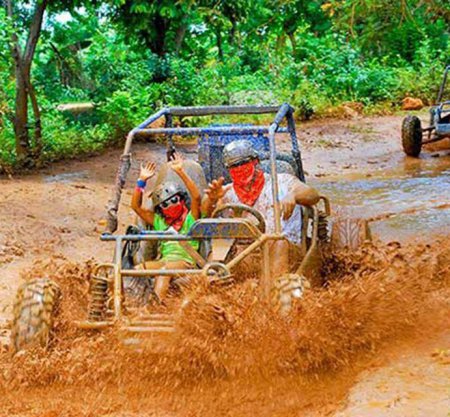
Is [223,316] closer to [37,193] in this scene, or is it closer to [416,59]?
[37,193]

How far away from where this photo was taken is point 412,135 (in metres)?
13.7

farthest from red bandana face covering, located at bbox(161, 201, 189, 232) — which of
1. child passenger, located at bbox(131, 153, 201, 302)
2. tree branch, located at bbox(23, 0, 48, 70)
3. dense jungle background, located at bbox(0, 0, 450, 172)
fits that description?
tree branch, located at bbox(23, 0, 48, 70)

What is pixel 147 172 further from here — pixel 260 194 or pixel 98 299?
pixel 98 299

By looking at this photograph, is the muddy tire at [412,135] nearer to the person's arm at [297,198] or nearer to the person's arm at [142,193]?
the person's arm at [297,198]

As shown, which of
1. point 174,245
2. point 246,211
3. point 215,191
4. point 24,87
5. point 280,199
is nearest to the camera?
point 215,191

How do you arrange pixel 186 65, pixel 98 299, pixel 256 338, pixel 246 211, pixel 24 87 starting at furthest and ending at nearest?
pixel 186 65 → pixel 24 87 → pixel 246 211 → pixel 98 299 → pixel 256 338

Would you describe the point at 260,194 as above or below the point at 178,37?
below

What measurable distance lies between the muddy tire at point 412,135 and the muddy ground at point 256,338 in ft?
0.94

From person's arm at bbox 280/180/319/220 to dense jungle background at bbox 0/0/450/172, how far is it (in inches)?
112

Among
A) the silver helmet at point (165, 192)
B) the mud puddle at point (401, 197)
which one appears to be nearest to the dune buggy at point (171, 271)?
the silver helmet at point (165, 192)

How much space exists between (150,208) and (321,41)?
16.8m

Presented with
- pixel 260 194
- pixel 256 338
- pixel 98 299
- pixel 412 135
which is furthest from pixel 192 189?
pixel 412 135

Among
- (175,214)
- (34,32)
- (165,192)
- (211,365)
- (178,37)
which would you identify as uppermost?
(34,32)

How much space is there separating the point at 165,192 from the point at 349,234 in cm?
160
